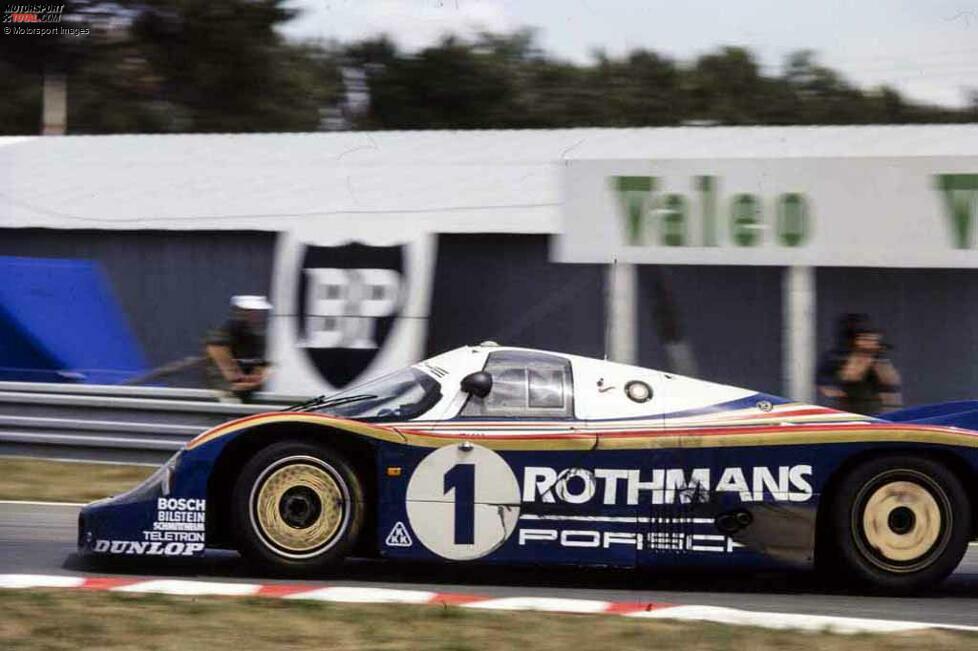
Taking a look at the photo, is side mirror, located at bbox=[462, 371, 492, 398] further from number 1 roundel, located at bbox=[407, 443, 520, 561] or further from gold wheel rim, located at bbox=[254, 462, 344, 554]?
gold wheel rim, located at bbox=[254, 462, 344, 554]

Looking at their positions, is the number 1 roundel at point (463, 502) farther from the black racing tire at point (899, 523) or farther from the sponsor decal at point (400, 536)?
the black racing tire at point (899, 523)

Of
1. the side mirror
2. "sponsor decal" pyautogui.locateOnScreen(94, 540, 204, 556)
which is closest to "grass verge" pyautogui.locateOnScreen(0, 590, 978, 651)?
"sponsor decal" pyautogui.locateOnScreen(94, 540, 204, 556)

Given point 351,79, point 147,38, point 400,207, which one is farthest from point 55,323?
point 351,79

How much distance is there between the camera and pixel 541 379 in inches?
283

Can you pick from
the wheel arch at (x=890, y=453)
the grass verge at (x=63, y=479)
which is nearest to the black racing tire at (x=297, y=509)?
the wheel arch at (x=890, y=453)

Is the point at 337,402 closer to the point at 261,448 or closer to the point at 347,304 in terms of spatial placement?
the point at 261,448

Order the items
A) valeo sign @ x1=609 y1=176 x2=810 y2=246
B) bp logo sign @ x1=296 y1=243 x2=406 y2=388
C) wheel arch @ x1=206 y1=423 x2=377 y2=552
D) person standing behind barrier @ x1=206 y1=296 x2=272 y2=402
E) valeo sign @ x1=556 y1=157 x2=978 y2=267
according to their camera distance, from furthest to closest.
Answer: bp logo sign @ x1=296 y1=243 x2=406 y2=388
valeo sign @ x1=609 y1=176 x2=810 y2=246
person standing behind barrier @ x1=206 y1=296 x2=272 y2=402
valeo sign @ x1=556 y1=157 x2=978 y2=267
wheel arch @ x1=206 y1=423 x2=377 y2=552

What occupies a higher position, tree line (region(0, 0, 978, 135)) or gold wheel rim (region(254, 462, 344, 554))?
tree line (region(0, 0, 978, 135))

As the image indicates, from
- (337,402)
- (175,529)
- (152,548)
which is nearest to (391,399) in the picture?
(337,402)

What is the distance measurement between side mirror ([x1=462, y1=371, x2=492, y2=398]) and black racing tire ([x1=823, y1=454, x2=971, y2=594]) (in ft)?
5.83

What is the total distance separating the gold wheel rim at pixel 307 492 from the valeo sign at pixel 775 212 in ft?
20.7

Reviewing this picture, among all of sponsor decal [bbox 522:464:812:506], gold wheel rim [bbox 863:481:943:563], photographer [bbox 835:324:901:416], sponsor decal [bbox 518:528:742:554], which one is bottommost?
sponsor decal [bbox 518:528:742:554]

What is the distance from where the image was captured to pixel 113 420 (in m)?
12.2

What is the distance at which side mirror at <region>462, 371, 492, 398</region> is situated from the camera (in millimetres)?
7074
